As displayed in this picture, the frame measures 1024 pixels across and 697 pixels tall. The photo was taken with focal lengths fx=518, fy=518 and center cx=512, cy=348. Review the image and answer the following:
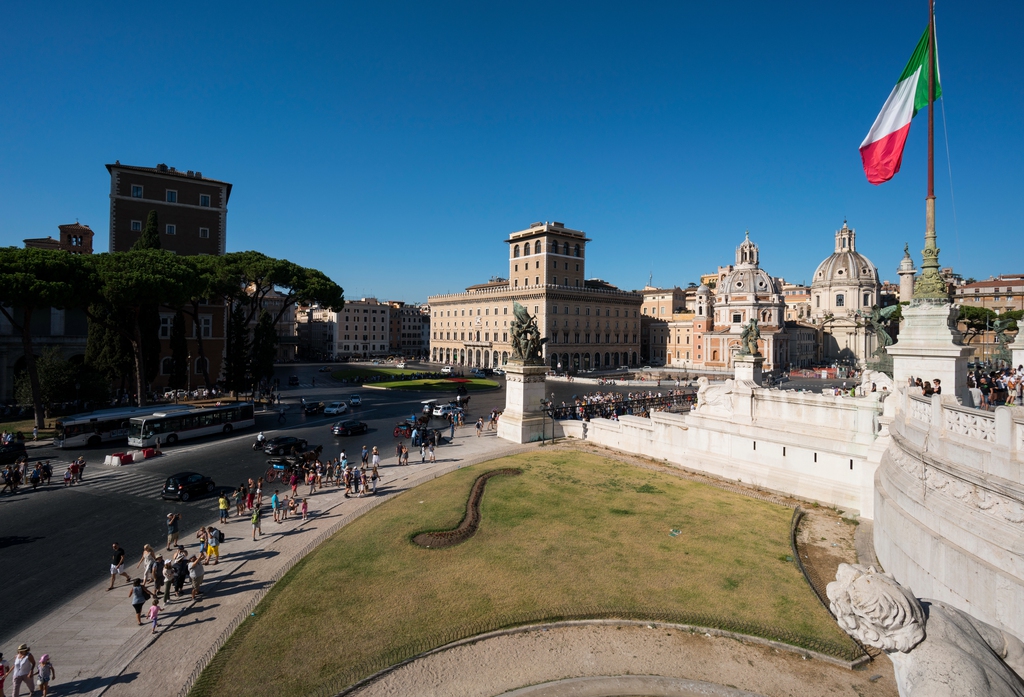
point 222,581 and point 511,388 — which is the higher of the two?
point 511,388

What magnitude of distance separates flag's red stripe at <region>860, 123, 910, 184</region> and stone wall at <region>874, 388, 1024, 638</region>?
7556 millimetres

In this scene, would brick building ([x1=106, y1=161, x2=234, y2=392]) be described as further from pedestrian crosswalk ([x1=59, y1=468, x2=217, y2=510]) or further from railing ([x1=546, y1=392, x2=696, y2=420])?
railing ([x1=546, y1=392, x2=696, y2=420])

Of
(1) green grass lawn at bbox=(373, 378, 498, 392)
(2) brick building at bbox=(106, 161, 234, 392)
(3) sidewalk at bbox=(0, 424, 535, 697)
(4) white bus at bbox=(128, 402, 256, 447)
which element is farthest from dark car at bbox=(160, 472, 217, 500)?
(1) green grass lawn at bbox=(373, 378, 498, 392)

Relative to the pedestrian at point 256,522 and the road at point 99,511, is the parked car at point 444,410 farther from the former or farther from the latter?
the pedestrian at point 256,522

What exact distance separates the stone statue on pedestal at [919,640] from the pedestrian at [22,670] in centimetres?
996

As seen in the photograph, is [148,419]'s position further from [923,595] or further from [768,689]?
[923,595]

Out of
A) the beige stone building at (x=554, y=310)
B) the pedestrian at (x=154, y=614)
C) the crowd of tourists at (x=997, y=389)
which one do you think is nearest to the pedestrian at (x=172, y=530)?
the pedestrian at (x=154, y=614)

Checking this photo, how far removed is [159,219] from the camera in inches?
1623

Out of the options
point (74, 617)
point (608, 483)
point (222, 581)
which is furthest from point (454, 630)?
point (608, 483)

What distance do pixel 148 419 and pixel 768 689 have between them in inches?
937

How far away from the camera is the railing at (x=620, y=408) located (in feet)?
86.5

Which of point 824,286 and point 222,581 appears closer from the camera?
point 222,581

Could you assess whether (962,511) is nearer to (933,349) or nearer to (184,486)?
(933,349)

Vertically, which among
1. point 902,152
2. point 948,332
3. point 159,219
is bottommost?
point 948,332
